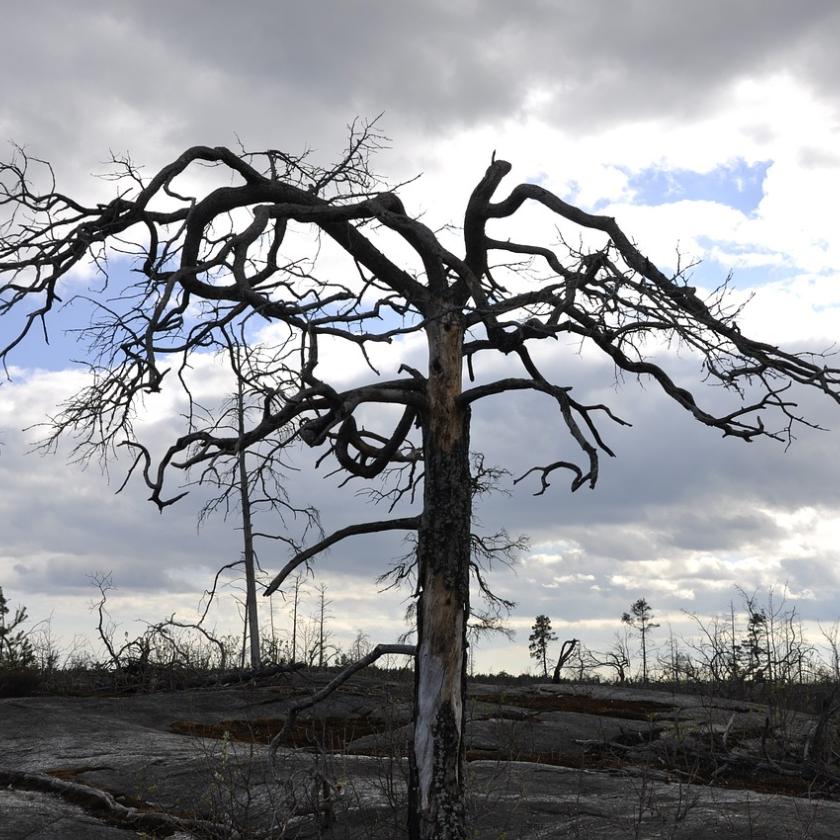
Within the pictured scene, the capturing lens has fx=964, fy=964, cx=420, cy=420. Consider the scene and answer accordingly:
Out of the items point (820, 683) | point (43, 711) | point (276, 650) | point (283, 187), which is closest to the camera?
point (283, 187)

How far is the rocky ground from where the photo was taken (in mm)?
9492

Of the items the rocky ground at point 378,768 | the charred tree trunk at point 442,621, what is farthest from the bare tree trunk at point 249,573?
the charred tree trunk at point 442,621

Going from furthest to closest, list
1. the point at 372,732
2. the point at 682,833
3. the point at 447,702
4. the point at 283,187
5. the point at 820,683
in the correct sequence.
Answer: the point at 820,683 → the point at 372,732 → the point at 283,187 → the point at 682,833 → the point at 447,702

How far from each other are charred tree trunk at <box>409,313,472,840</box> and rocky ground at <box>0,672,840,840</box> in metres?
0.95

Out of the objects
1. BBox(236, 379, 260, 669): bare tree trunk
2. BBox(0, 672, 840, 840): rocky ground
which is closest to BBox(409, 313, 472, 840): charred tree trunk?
BBox(0, 672, 840, 840): rocky ground

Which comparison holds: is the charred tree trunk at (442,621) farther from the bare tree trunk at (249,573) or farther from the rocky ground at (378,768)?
the bare tree trunk at (249,573)

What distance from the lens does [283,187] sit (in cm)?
1056

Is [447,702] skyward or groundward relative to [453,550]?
groundward

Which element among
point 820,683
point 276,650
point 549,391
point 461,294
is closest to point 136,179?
point 461,294

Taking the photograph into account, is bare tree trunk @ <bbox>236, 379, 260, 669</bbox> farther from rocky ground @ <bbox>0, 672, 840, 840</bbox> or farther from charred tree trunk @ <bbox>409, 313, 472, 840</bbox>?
charred tree trunk @ <bbox>409, 313, 472, 840</bbox>

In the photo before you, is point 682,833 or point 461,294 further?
point 461,294

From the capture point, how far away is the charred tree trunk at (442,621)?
8.35 metres

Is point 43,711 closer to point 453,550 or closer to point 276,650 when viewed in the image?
point 276,650

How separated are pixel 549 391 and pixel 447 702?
2.95m
